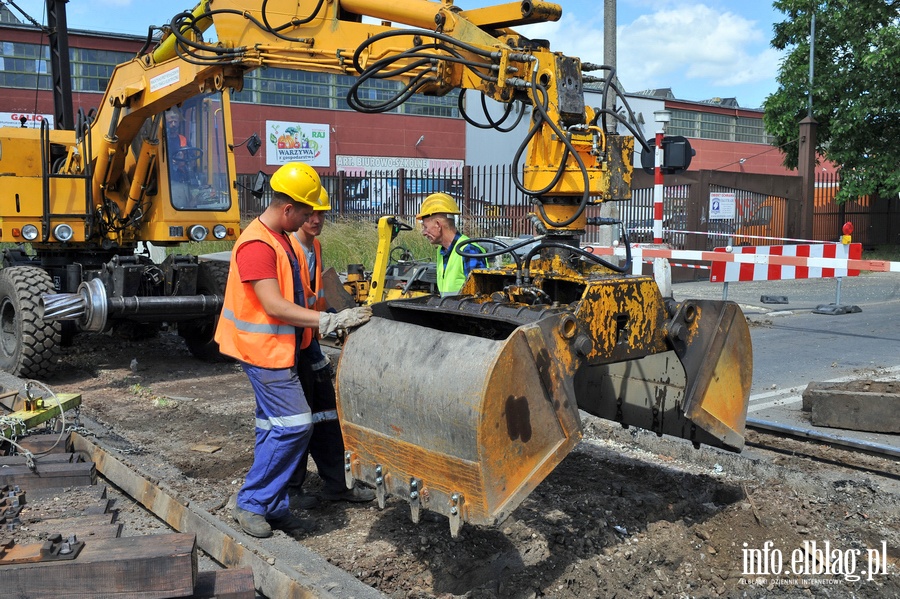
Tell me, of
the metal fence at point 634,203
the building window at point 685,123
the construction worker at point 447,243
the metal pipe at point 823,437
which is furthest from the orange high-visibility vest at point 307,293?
the building window at point 685,123

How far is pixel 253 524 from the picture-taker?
13.9 ft

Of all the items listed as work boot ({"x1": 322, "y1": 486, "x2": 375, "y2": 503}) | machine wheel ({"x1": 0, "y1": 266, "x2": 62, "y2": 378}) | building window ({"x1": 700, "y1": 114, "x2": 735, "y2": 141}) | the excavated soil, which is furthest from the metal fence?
building window ({"x1": 700, "y1": 114, "x2": 735, "y2": 141})

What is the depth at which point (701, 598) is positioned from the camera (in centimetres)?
375

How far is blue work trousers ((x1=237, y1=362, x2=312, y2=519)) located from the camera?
430cm

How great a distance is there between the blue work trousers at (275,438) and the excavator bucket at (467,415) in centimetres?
43

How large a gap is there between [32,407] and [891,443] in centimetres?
583

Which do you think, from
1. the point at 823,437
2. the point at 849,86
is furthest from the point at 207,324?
the point at 849,86

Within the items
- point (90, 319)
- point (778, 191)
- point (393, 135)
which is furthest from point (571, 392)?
point (393, 135)

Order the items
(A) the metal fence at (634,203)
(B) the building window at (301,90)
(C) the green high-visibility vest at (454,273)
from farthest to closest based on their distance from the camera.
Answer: (B) the building window at (301,90) < (A) the metal fence at (634,203) < (C) the green high-visibility vest at (454,273)

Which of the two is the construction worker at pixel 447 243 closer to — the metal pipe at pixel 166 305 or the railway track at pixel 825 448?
the railway track at pixel 825 448

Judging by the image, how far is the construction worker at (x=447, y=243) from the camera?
19.1 ft

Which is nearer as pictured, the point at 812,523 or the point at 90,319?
the point at 812,523

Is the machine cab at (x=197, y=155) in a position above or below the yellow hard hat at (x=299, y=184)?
above

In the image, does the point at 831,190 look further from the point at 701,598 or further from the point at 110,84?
the point at 701,598
